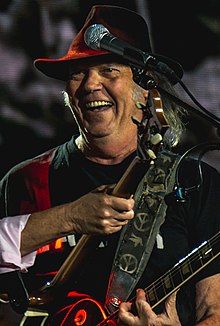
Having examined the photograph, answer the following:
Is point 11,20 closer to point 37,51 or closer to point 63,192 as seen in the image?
point 37,51

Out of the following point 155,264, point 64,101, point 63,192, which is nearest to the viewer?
point 155,264

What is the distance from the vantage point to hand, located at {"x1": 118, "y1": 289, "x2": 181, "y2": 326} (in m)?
2.12

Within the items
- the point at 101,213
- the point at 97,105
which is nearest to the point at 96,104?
the point at 97,105

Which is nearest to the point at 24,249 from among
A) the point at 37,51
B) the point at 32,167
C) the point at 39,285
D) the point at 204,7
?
the point at 39,285

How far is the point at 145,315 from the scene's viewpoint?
2.13 m

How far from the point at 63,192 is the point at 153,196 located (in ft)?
1.22

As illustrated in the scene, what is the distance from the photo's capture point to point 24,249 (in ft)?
7.45

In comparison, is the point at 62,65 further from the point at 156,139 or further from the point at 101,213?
the point at 156,139

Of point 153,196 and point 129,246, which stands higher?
point 153,196

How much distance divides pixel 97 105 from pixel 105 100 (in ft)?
0.11

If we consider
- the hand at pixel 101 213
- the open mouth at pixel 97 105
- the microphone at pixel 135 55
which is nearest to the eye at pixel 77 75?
the open mouth at pixel 97 105

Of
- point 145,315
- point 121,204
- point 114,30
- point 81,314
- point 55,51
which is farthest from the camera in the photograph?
point 55,51

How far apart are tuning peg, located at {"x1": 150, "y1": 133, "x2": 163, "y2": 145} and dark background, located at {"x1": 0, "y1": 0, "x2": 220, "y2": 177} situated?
3.51 feet

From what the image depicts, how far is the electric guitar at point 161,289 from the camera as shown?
212 centimetres
